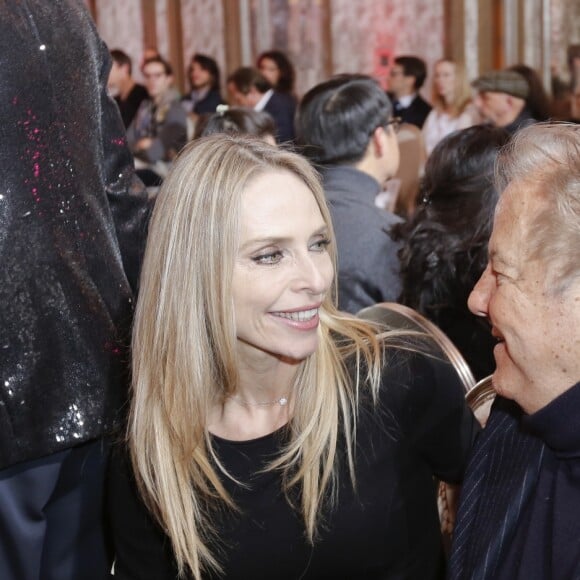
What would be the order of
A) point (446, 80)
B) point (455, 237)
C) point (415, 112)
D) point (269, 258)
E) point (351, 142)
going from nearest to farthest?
point (269, 258), point (455, 237), point (351, 142), point (446, 80), point (415, 112)

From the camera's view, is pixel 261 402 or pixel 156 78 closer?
pixel 261 402

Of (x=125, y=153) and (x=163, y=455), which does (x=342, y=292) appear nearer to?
(x=125, y=153)

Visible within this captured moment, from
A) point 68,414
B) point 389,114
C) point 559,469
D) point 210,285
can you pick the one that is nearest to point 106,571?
point 68,414

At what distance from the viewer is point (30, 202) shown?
5.71 feet

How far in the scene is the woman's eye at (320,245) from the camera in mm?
1672

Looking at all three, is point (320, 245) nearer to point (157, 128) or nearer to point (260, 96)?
point (157, 128)

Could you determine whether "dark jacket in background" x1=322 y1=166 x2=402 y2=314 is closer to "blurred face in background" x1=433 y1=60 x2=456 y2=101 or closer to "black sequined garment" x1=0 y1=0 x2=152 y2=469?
"black sequined garment" x1=0 y1=0 x2=152 y2=469

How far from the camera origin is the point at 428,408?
68.6 inches

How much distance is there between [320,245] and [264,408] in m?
0.30

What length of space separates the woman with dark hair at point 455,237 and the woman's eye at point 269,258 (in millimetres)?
1030

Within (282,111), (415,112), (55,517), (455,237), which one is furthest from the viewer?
(415,112)

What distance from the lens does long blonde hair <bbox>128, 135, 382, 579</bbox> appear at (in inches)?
64.0

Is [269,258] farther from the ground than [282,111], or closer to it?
farther from the ground

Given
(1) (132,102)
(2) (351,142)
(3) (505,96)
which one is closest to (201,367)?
(2) (351,142)
